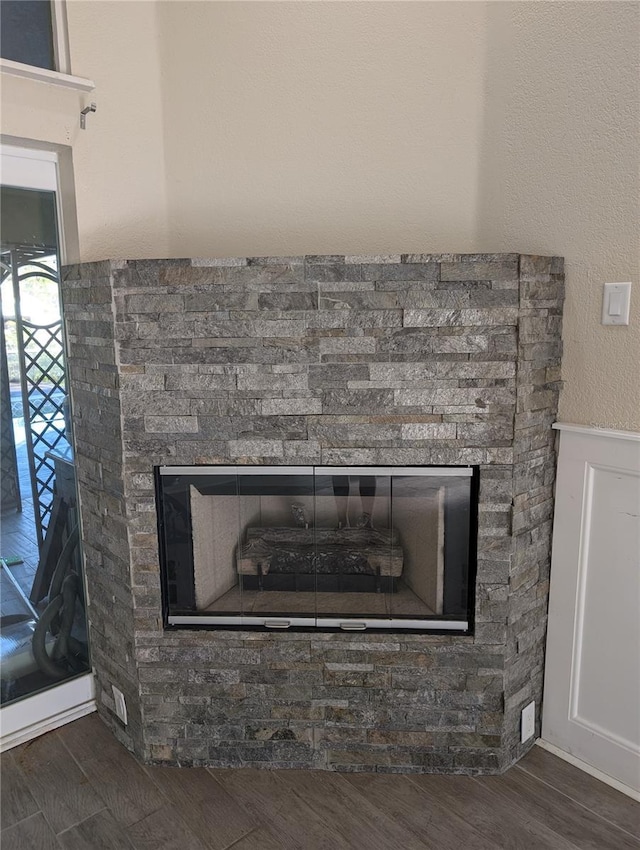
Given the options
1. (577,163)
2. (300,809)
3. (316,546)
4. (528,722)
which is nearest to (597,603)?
(528,722)

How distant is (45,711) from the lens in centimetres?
225

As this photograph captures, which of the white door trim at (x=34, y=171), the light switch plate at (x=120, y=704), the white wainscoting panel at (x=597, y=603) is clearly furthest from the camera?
the light switch plate at (x=120, y=704)

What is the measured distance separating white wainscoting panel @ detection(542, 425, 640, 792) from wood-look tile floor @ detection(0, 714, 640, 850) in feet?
0.45

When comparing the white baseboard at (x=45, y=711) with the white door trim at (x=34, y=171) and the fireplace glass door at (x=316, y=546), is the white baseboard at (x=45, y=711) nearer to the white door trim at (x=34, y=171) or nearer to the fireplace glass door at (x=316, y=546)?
the fireplace glass door at (x=316, y=546)

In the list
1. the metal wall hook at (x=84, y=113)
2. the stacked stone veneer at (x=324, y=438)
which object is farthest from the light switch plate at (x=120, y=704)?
the metal wall hook at (x=84, y=113)

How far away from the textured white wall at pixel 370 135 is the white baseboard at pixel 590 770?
109cm

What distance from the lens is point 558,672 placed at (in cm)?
205

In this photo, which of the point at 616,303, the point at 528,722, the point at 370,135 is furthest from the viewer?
the point at 370,135

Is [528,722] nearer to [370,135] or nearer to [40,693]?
[40,693]

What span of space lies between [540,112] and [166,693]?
214 cm

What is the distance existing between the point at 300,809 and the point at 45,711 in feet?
3.28

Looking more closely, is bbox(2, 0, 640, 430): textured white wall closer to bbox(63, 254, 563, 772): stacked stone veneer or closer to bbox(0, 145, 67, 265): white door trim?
bbox(0, 145, 67, 265): white door trim

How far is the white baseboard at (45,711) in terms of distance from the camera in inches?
86.0

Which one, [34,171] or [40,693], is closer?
[34,171]
